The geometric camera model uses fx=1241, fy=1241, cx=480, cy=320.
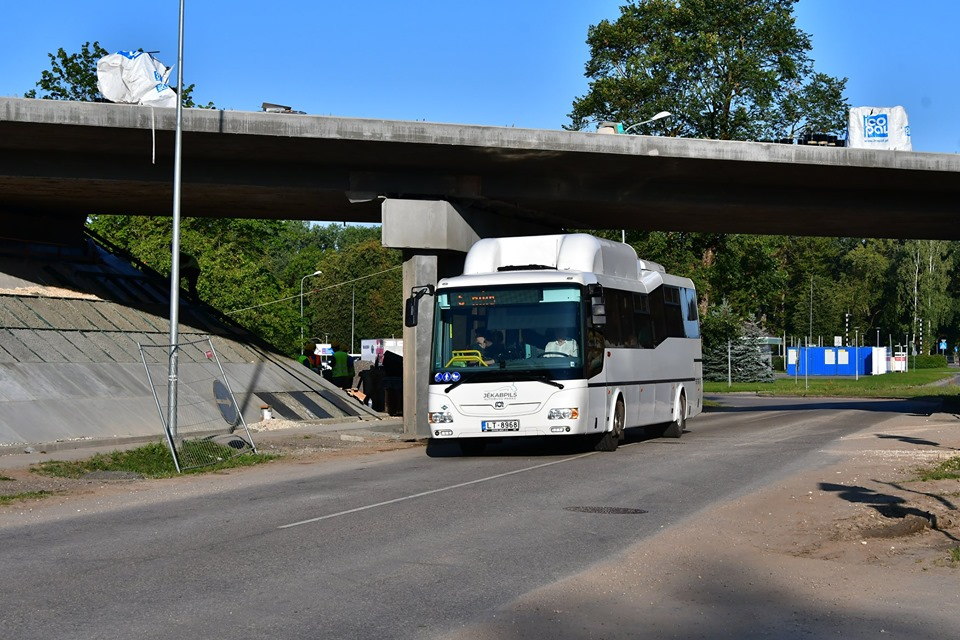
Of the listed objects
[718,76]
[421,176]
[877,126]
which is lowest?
[421,176]

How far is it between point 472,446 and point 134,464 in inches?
234

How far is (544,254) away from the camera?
21859 mm

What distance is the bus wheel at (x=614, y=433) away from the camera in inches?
845

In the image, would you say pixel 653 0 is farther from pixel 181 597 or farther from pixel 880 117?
pixel 181 597

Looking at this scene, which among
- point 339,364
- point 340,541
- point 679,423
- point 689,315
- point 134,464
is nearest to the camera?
point 340,541

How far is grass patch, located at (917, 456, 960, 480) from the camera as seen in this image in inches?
636

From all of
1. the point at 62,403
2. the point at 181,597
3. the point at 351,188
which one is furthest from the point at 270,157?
the point at 181,597

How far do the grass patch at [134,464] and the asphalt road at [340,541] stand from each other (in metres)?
0.84

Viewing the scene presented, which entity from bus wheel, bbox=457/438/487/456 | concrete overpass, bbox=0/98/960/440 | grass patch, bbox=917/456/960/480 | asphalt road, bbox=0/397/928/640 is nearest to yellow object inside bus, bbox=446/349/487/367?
asphalt road, bbox=0/397/928/640

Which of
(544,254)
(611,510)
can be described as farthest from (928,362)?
(611,510)

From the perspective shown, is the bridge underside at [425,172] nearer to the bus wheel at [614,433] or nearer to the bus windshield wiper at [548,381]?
the bus wheel at [614,433]

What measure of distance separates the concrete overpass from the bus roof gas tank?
4004 millimetres

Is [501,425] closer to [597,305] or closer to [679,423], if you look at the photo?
[597,305]

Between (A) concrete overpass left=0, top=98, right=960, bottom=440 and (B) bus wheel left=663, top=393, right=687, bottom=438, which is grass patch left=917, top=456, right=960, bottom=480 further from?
(A) concrete overpass left=0, top=98, right=960, bottom=440
